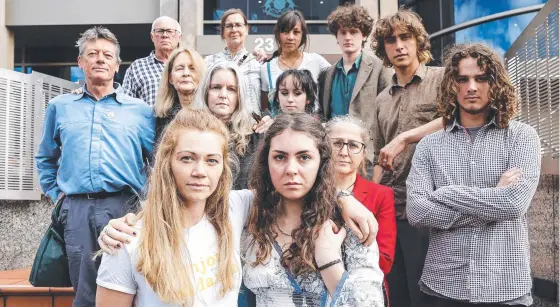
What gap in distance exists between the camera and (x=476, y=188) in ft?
9.70

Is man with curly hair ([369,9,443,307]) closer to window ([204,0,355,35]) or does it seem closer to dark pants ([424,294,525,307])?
dark pants ([424,294,525,307])

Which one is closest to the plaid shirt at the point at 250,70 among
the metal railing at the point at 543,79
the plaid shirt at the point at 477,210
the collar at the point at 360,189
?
the collar at the point at 360,189

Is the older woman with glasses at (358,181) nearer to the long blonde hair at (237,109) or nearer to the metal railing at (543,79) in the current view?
the long blonde hair at (237,109)

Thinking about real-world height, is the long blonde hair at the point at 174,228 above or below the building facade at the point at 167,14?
below

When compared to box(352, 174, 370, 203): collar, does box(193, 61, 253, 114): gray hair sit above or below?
above

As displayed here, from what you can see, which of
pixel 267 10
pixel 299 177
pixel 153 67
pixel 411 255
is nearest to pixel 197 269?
pixel 299 177

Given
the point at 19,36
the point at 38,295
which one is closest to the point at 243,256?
the point at 38,295

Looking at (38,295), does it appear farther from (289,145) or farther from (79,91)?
(289,145)

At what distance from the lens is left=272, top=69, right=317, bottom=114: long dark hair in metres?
4.00

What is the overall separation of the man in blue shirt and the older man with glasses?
95 centimetres

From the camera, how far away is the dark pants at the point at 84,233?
3.52 m

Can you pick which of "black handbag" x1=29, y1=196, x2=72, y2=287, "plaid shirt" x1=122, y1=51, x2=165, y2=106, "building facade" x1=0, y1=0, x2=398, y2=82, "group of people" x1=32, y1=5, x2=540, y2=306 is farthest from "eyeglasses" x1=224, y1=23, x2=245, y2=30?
"building facade" x1=0, y1=0, x2=398, y2=82

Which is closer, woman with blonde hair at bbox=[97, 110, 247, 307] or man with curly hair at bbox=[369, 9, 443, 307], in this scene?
woman with blonde hair at bbox=[97, 110, 247, 307]

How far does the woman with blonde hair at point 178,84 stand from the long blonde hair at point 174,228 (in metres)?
1.51
